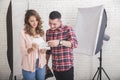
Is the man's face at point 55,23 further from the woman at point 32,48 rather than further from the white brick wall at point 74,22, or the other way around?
the white brick wall at point 74,22

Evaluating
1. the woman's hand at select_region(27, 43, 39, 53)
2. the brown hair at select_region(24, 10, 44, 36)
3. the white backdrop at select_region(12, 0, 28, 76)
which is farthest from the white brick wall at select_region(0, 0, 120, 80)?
the woman's hand at select_region(27, 43, 39, 53)

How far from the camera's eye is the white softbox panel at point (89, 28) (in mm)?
3375

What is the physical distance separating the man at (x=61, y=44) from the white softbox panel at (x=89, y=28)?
81 cm

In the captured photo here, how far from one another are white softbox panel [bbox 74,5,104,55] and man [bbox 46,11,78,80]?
2.66ft

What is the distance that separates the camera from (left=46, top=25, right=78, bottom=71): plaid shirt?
8.66 ft

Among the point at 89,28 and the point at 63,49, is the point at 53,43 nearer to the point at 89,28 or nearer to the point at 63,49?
the point at 63,49

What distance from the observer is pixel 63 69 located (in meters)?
2.68

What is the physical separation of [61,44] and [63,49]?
0.32ft

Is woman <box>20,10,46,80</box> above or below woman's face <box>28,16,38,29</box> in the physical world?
below

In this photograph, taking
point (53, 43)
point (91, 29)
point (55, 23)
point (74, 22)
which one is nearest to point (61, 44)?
point (53, 43)

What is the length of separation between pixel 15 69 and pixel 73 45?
3.54 feet

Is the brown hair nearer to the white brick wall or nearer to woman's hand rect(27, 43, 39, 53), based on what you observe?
woman's hand rect(27, 43, 39, 53)

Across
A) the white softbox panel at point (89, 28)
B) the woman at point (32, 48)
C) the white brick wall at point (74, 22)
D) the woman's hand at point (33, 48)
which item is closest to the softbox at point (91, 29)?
the white softbox panel at point (89, 28)

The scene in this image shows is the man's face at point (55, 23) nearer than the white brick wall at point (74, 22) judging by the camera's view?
Yes
